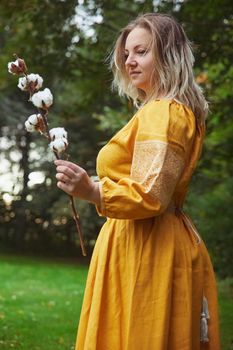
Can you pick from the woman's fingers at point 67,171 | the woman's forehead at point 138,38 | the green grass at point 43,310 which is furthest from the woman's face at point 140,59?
the green grass at point 43,310

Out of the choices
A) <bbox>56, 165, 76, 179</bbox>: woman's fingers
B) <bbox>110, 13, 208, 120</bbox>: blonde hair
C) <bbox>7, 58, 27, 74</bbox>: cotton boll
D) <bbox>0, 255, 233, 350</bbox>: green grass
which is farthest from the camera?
<bbox>0, 255, 233, 350</bbox>: green grass

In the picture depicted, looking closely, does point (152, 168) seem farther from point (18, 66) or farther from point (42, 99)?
point (18, 66)

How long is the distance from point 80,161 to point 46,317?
37.3 ft

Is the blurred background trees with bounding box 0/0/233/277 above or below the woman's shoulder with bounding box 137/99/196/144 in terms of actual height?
above

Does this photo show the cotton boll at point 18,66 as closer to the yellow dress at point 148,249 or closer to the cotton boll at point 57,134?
the cotton boll at point 57,134

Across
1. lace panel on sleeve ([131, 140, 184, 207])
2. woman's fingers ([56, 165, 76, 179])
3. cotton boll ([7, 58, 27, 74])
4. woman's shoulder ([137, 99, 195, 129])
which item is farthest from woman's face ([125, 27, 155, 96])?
woman's fingers ([56, 165, 76, 179])

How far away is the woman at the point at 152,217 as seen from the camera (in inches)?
78.1

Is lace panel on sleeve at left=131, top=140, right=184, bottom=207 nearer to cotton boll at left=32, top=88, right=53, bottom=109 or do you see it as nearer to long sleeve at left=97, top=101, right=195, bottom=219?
long sleeve at left=97, top=101, right=195, bottom=219

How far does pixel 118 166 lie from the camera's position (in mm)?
2119

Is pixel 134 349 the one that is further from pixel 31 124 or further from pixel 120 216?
pixel 31 124

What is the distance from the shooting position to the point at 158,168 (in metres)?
1.98

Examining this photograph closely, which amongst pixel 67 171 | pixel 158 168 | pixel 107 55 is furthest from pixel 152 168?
pixel 107 55

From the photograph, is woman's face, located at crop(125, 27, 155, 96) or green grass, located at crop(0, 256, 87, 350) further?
green grass, located at crop(0, 256, 87, 350)

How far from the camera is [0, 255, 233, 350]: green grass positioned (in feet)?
18.5
